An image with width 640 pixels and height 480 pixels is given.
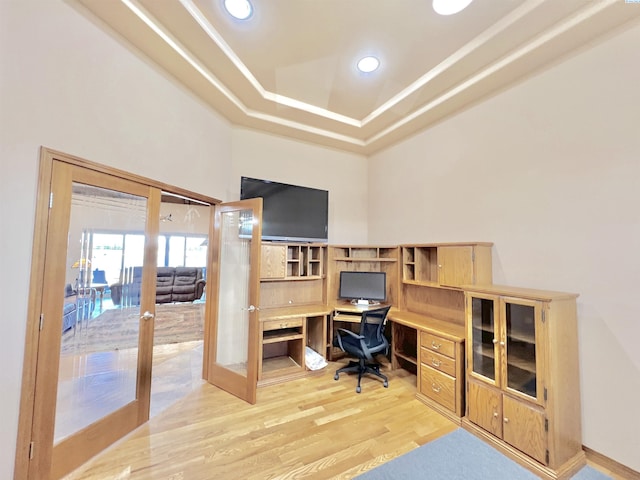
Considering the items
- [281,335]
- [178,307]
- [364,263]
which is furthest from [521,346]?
[178,307]

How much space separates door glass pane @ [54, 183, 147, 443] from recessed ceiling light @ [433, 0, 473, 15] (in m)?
2.89

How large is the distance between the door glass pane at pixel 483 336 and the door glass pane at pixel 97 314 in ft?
10.1

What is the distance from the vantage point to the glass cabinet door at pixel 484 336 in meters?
2.35

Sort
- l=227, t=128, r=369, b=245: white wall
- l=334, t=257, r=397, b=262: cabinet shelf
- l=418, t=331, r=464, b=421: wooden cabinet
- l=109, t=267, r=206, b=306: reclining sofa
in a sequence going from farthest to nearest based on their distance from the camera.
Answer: l=109, t=267, r=206, b=306: reclining sofa < l=334, t=257, r=397, b=262: cabinet shelf < l=227, t=128, r=369, b=245: white wall < l=418, t=331, r=464, b=421: wooden cabinet

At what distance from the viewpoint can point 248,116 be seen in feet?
11.5

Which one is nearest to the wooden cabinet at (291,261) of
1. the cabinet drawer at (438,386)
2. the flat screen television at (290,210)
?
the flat screen television at (290,210)

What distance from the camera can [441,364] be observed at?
2756mm

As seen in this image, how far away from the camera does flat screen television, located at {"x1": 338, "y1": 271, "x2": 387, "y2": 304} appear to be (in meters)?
3.84

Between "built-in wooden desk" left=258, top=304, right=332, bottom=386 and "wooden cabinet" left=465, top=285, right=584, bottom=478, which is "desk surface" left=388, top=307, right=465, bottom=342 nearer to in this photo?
"wooden cabinet" left=465, top=285, right=584, bottom=478

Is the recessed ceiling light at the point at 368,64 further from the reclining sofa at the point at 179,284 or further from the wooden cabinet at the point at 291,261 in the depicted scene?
the reclining sofa at the point at 179,284

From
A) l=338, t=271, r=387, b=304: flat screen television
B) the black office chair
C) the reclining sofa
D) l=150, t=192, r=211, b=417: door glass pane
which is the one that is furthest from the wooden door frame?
the reclining sofa

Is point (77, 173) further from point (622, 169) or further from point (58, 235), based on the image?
point (622, 169)

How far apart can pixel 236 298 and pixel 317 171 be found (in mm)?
2293

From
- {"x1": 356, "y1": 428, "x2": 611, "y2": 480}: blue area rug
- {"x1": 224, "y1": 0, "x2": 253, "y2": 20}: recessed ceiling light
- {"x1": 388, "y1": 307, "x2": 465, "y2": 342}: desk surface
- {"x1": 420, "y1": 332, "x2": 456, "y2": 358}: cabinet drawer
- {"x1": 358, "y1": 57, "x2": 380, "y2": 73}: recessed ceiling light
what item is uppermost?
{"x1": 358, "y1": 57, "x2": 380, "y2": 73}: recessed ceiling light
